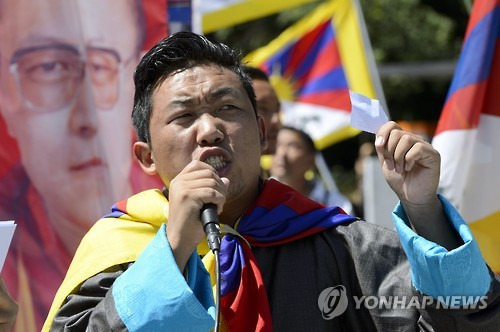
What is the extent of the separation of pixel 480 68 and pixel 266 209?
5.14 feet

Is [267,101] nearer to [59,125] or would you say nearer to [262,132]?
[59,125]

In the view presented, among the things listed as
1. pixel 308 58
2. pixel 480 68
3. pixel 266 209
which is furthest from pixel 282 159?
pixel 266 209

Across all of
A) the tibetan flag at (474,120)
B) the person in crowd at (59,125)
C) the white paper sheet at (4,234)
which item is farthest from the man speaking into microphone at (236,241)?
the tibetan flag at (474,120)

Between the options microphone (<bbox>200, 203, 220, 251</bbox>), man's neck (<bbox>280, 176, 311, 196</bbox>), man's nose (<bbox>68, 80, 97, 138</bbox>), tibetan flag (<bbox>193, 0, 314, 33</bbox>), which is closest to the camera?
microphone (<bbox>200, 203, 220, 251</bbox>)

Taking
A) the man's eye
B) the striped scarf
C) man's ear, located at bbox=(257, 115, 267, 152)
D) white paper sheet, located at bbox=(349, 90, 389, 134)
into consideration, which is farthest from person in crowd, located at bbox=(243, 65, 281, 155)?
white paper sheet, located at bbox=(349, 90, 389, 134)

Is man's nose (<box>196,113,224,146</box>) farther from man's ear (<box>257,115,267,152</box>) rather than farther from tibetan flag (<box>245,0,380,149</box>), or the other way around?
tibetan flag (<box>245,0,380,149</box>)

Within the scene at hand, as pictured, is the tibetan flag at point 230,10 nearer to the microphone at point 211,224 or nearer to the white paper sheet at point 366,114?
the white paper sheet at point 366,114

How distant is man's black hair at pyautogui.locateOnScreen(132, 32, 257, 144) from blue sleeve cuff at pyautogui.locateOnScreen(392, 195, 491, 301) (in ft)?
2.18

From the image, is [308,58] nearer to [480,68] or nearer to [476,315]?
[480,68]

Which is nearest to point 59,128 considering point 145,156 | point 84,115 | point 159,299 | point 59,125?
point 59,125

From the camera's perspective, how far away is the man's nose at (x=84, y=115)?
3.22 m

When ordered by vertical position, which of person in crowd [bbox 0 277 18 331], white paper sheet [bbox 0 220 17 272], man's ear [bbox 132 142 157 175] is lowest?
person in crowd [bbox 0 277 18 331]

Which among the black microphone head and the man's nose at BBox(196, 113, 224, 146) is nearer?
the black microphone head

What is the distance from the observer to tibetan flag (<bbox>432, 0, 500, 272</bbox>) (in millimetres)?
3479
